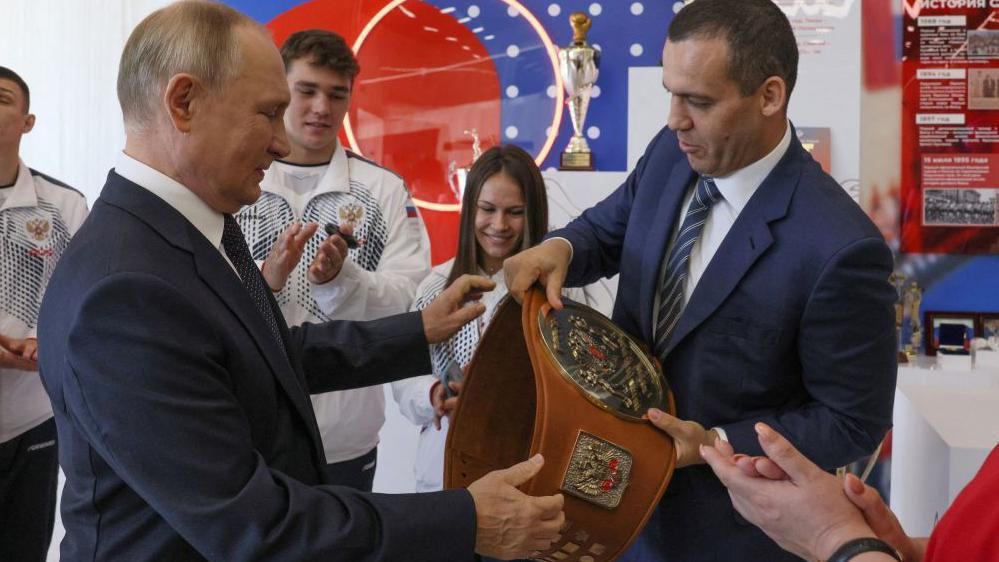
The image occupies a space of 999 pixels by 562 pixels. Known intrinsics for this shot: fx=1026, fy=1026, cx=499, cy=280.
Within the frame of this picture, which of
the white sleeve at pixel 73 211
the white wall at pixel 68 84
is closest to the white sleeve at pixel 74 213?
the white sleeve at pixel 73 211

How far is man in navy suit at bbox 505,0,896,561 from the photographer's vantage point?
1.61 metres

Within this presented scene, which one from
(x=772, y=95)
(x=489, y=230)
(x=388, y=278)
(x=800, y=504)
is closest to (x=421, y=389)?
(x=388, y=278)

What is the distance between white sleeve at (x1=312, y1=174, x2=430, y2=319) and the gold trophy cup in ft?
3.92

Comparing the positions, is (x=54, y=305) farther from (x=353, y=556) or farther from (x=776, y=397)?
(x=776, y=397)

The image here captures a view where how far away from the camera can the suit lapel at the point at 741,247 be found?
1658 millimetres

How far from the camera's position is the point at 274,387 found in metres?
1.34

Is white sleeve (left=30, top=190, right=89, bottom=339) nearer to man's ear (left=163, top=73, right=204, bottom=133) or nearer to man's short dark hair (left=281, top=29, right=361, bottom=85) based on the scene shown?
man's short dark hair (left=281, top=29, right=361, bottom=85)

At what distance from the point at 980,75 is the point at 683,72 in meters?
3.30

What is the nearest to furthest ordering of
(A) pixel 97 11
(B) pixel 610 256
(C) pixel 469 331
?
(B) pixel 610 256, (C) pixel 469 331, (A) pixel 97 11

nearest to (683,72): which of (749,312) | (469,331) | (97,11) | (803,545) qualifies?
(749,312)

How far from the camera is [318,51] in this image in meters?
2.83

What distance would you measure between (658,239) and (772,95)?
31cm

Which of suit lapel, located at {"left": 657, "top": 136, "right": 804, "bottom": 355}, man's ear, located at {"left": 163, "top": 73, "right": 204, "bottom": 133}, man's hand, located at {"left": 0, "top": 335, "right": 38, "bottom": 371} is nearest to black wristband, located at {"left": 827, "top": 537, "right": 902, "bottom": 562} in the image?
→ suit lapel, located at {"left": 657, "top": 136, "right": 804, "bottom": 355}

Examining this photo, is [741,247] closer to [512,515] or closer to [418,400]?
[512,515]
